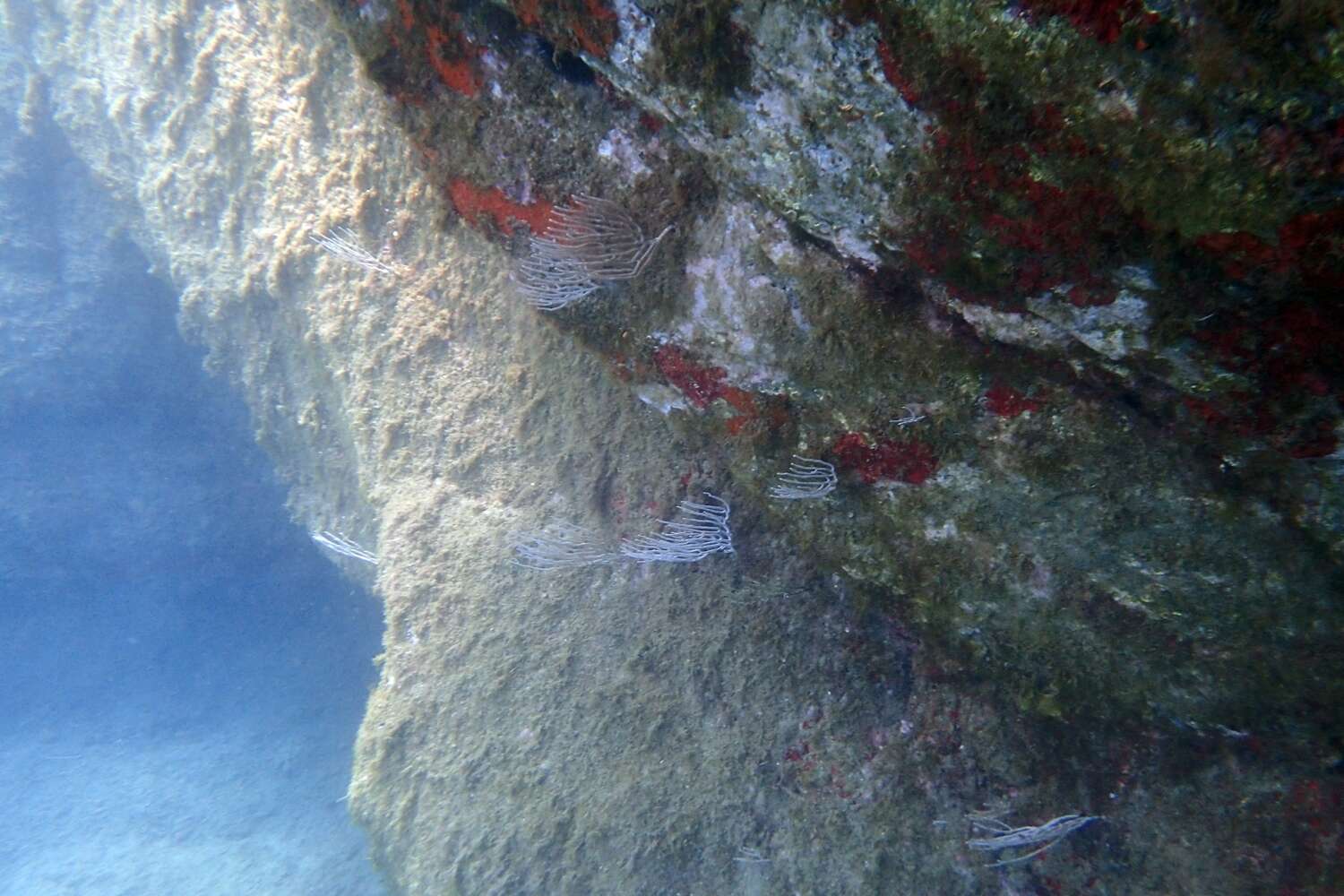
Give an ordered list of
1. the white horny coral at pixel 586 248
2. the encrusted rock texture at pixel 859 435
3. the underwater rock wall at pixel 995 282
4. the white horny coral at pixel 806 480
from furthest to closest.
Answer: the white horny coral at pixel 806 480 < the white horny coral at pixel 586 248 < the encrusted rock texture at pixel 859 435 < the underwater rock wall at pixel 995 282

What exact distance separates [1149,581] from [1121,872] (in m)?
1.51

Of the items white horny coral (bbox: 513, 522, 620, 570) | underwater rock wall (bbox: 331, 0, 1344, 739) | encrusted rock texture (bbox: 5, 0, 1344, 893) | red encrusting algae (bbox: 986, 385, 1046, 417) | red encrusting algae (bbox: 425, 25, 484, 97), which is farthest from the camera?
white horny coral (bbox: 513, 522, 620, 570)

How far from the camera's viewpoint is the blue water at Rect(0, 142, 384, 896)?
11.0 m

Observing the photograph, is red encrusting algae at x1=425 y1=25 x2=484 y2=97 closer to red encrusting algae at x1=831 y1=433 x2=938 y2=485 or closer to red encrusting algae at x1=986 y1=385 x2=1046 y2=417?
red encrusting algae at x1=831 y1=433 x2=938 y2=485

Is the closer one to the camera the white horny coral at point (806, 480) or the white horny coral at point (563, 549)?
the white horny coral at point (806, 480)

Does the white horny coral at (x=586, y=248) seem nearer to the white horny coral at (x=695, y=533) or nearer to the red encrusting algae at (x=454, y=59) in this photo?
the red encrusting algae at (x=454, y=59)

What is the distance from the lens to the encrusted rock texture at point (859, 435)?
1.61 meters

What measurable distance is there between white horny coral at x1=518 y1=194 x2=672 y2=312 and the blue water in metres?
10.1

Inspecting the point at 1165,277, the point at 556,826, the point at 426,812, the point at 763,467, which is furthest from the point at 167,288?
the point at 1165,277

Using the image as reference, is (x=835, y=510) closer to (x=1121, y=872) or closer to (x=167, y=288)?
(x=1121, y=872)

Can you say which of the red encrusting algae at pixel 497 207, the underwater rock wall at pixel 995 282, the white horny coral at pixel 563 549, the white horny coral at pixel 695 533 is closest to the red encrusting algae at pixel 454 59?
the underwater rock wall at pixel 995 282

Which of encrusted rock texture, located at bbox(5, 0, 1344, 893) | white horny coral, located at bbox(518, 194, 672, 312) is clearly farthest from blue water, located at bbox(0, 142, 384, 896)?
white horny coral, located at bbox(518, 194, 672, 312)

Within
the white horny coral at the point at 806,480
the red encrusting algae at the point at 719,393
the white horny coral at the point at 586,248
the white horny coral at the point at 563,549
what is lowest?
the white horny coral at the point at 563,549

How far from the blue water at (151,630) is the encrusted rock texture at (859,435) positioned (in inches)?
316
